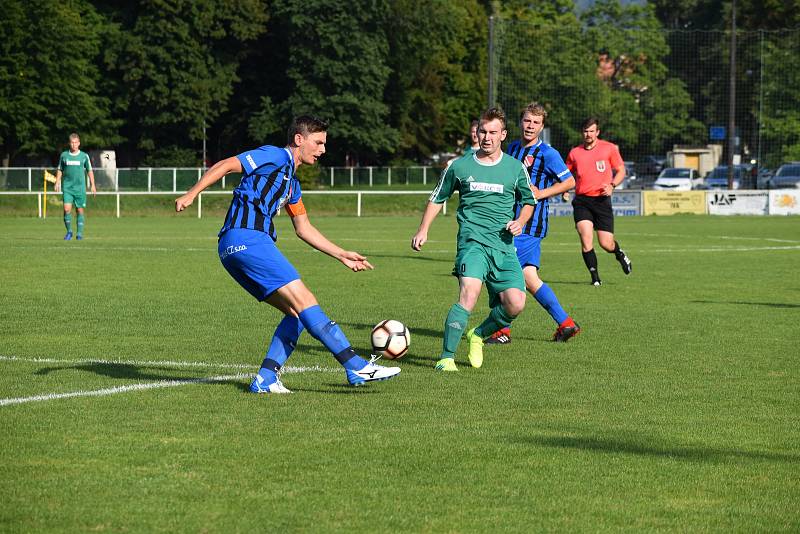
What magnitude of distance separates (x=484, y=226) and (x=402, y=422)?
2764 millimetres

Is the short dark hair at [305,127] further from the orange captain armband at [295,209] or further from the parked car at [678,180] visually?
the parked car at [678,180]

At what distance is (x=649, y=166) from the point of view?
65750 mm

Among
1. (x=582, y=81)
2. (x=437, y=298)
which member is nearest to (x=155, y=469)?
(x=437, y=298)

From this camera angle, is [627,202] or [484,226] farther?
[627,202]

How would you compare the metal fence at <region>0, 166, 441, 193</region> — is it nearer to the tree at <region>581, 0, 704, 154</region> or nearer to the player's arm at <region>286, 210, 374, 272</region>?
the tree at <region>581, 0, 704, 154</region>

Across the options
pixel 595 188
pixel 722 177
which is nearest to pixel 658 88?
pixel 722 177

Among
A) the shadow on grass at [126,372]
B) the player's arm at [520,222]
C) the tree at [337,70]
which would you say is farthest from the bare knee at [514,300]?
the tree at [337,70]

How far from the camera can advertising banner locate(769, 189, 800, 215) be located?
42797 mm

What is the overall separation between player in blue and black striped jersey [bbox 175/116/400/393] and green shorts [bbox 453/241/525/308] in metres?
1.47

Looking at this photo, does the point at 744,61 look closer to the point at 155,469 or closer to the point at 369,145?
the point at 369,145

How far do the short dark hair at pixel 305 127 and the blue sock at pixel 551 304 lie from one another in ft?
12.2

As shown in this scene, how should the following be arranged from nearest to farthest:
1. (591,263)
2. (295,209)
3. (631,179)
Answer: (295,209), (591,263), (631,179)

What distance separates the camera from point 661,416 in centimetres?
756

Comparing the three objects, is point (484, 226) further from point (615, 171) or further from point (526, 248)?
point (615, 171)
